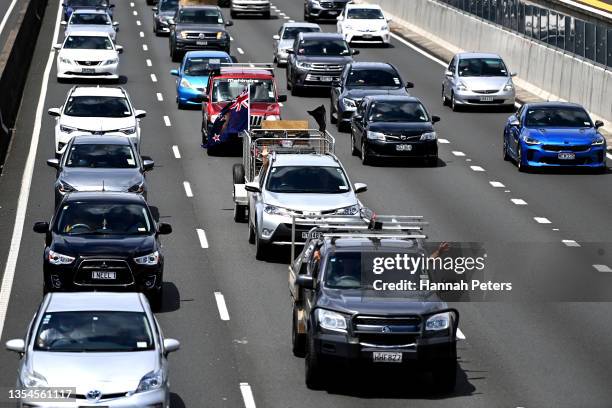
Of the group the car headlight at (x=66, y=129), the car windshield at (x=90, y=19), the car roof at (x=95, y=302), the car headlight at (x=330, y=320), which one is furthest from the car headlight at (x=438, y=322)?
the car windshield at (x=90, y=19)

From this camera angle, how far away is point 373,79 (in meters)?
46.9

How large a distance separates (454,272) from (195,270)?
5410 mm

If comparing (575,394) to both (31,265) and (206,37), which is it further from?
(206,37)

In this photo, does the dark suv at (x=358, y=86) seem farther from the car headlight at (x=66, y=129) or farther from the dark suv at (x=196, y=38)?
the dark suv at (x=196, y=38)

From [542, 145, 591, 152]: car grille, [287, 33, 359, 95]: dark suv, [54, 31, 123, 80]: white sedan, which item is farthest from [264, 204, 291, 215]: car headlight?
[54, 31, 123, 80]: white sedan

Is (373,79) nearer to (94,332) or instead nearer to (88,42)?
(88,42)

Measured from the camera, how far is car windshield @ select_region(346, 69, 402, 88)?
4662cm

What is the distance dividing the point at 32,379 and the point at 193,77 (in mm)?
32836

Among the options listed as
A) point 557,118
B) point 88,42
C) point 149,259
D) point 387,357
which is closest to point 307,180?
point 149,259

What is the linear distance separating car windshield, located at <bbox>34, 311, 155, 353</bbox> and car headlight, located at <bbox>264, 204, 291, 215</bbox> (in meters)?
9.91

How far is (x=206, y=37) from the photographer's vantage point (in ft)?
198

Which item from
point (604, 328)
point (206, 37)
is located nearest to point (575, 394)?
point (604, 328)

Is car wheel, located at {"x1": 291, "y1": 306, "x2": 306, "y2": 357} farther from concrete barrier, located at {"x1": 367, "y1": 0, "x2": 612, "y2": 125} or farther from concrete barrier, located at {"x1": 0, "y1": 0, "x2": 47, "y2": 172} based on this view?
concrete barrier, located at {"x1": 367, "y1": 0, "x2": 612, "y2": 125}

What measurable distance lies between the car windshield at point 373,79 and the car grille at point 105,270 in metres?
22.8
